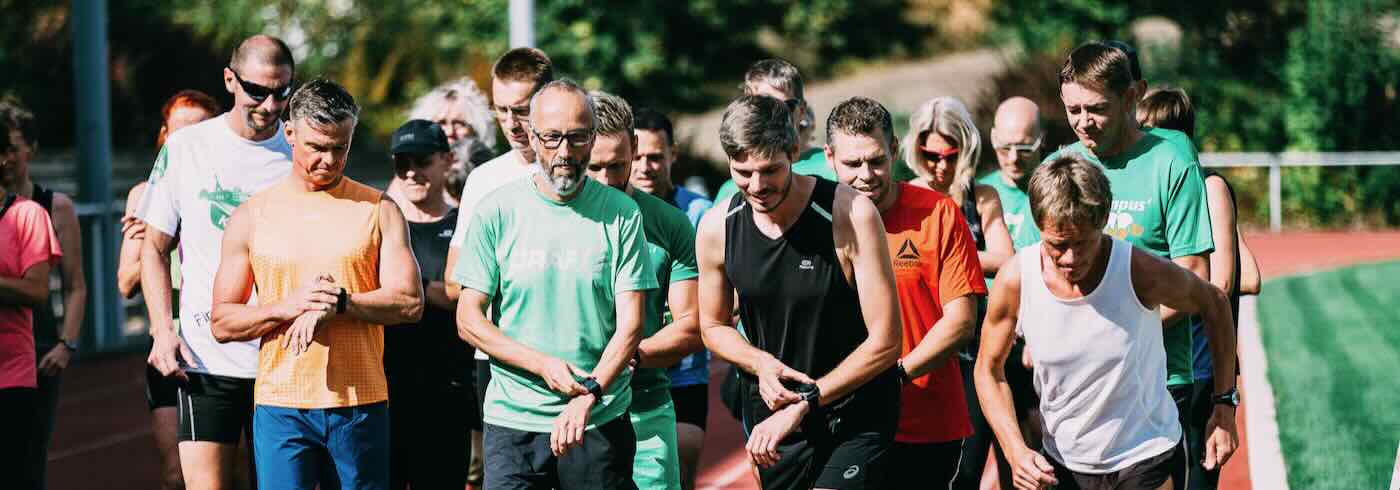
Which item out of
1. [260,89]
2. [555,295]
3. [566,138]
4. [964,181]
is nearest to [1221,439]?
[964,181]

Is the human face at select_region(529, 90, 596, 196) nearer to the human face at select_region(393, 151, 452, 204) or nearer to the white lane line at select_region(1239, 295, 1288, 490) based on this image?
the human face at select_region(393, 151, 452, 204)

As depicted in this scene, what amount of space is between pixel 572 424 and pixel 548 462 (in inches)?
11.2

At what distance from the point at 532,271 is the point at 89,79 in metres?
11.9

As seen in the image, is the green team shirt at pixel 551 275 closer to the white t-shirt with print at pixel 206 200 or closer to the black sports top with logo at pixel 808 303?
the black sports top with logo at pixel 808 303

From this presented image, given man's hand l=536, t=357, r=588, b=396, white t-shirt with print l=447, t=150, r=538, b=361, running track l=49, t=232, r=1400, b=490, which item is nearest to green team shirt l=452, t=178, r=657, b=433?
man's hand l=536, t=357, r=588, b=396

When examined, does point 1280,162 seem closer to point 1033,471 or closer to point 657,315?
point 657,315

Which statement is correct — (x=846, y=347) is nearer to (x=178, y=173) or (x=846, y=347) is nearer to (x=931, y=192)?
(x=931, y=192)

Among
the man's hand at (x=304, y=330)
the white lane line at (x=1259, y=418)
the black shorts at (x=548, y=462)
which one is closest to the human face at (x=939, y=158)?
the black shorts at (x=548, y=462)

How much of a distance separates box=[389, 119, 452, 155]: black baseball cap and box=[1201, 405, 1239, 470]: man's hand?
334 centimetres

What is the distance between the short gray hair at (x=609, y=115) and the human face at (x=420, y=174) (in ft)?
4.82

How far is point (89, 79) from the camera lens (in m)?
15.8

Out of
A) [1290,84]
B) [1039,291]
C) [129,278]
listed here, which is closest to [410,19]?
[1290,84]

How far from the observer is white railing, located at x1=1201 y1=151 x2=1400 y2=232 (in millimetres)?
27583

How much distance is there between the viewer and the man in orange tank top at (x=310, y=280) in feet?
17.8
